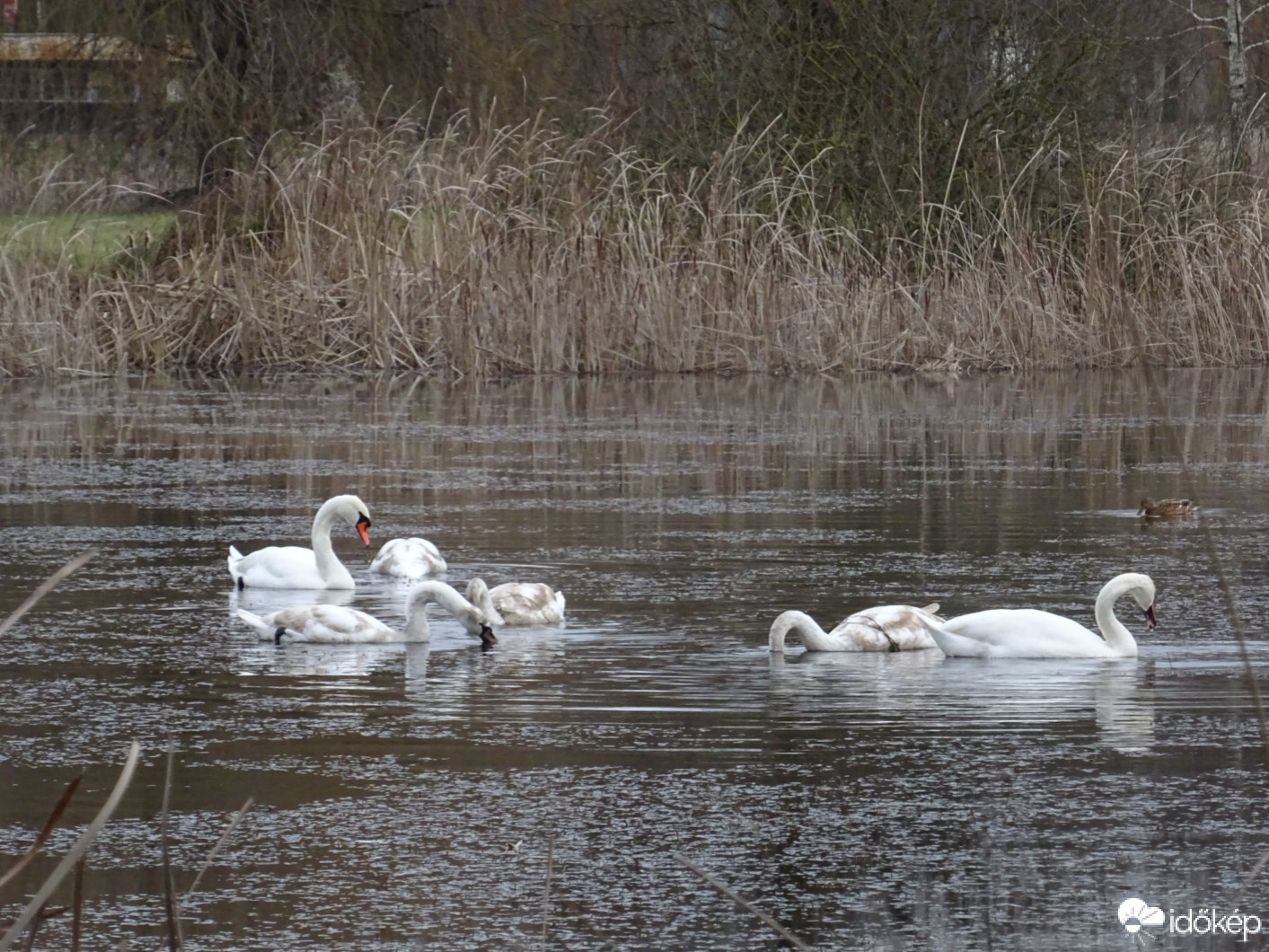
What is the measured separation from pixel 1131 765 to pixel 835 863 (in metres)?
1.15

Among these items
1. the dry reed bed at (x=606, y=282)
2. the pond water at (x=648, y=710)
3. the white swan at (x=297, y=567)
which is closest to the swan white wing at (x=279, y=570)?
the white swan at (x=297, y=567)

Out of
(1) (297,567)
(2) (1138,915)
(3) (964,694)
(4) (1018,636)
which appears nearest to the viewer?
(2) (1138,915)

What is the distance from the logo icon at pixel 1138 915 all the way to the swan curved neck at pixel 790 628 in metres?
2.71

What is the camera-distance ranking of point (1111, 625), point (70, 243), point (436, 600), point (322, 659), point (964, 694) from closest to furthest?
1. point (964, 694)
2. point (1111, 625)
3. point (322, 659)
4. point (436, 600)
5. point (70, 243)

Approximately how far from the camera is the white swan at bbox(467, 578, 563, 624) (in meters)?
A: 7.60

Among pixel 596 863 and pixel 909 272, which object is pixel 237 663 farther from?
pixel 909 272

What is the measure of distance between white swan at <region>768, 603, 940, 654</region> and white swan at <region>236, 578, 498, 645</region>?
0.94m

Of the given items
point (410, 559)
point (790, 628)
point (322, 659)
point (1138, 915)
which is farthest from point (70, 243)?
point (1138, 915)

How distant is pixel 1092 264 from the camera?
17781 millimetres

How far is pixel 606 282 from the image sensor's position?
1716 cm

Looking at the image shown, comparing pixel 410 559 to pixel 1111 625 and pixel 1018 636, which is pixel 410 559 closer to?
→ pixel 1018 636

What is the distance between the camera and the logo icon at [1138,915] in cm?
427

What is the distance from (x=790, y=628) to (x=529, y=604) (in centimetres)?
90

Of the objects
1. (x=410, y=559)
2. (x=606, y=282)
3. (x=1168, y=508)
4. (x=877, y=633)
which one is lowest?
(x=877, y=633)
